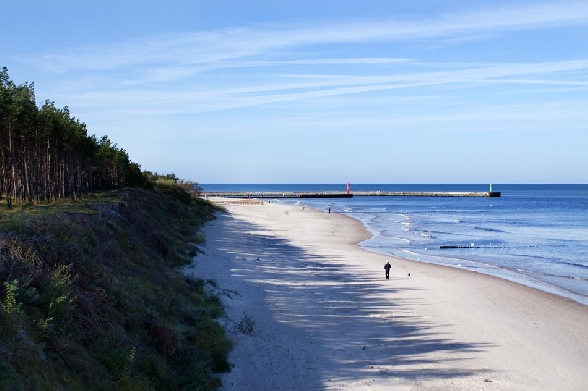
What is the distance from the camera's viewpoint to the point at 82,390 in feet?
28.3

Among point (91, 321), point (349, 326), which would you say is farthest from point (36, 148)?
point (91, 321)

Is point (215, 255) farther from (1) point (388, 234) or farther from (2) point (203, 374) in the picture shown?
(1) point (388, 234)

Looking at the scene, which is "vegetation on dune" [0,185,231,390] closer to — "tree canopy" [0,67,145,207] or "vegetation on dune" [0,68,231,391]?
"vegetation on dune" [0,68,231,391]

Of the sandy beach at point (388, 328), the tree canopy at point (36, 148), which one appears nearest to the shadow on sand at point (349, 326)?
the sandy beach at point (388, 328)

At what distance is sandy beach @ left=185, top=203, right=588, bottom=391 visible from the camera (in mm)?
13227

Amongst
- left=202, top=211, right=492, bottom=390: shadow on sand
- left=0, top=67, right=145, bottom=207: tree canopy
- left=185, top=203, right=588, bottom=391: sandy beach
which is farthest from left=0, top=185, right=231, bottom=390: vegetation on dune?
left=0, top=67, right=145, bottom=207: tree canopy

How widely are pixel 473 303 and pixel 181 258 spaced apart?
12.6 meters

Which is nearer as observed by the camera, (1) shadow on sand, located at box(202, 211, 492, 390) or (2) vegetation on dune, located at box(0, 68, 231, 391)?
(2) vegetation on dune, located at box(0, 68, 231, 391)

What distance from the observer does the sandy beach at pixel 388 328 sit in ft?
43.4

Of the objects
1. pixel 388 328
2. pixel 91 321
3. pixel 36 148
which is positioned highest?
pixel 36 148

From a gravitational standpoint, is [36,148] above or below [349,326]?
above

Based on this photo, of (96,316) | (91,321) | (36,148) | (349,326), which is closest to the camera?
(91,321)

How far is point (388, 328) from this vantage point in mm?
17328

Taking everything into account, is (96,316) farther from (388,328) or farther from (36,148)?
(36,148)
